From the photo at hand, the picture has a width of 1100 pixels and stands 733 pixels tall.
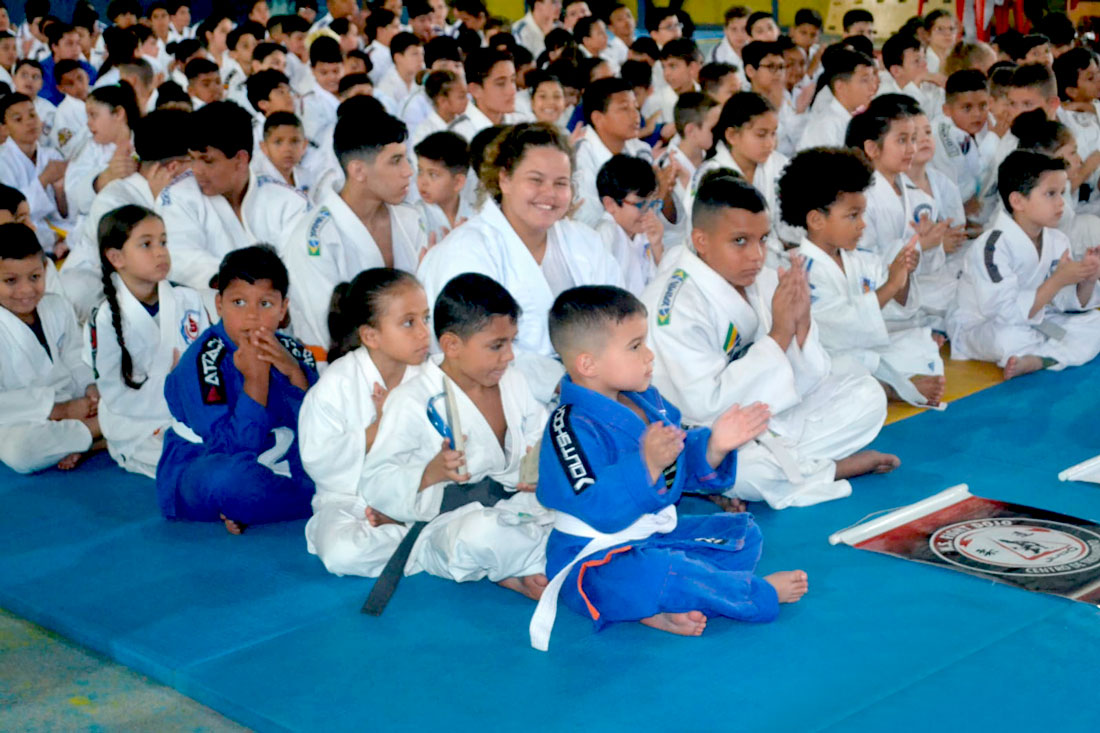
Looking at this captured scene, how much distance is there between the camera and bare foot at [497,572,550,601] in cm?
356

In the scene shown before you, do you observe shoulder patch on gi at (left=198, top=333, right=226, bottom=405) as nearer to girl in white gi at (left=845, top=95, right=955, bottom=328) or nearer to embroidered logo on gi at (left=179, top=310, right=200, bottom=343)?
embroidered logo on gi at (left=179, top=310, right=200, bottom=343)

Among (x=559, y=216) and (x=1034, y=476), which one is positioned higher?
(x=559, y=216)

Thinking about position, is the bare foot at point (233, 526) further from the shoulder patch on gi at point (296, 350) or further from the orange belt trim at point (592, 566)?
the orange belt trim at point (592, 566)

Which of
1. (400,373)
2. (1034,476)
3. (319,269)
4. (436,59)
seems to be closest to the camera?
(400,373)

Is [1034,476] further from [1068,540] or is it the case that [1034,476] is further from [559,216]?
[559,216]

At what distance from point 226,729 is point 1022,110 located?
605 cm

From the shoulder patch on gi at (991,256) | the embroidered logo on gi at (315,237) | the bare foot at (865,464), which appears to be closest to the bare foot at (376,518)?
the embroidered logo on gi at (315,237)

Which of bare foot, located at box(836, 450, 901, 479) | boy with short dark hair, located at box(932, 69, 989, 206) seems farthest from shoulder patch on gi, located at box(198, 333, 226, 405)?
boy with short dark hair, located at box(932, 69, 989, 206)

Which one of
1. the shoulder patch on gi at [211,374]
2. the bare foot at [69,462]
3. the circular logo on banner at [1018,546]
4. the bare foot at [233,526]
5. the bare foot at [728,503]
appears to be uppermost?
the shoulder patch on gi at [211,374]

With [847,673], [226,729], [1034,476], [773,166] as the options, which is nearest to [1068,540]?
[1034,476]

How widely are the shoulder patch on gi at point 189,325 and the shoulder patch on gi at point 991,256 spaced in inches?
133

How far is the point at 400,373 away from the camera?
Result: 4.00 metres

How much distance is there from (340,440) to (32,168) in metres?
5.52

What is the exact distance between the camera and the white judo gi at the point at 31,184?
824 centimetres
